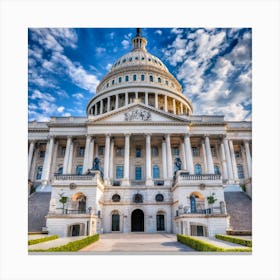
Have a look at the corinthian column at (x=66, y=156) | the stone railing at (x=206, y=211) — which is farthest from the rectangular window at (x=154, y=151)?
the stone railing at (x=206, y=211)

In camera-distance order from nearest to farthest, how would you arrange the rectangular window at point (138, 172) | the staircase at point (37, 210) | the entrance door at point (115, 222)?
the staircase at point (37, 210)
the entrance door at point (115, 222)
the rectangular window at point (138, 172)

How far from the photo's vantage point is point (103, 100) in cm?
4862

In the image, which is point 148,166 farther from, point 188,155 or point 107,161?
point 188,155

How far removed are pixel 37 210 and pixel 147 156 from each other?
1512 centimetres

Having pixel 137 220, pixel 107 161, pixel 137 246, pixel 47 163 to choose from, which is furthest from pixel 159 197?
pixel 47 163

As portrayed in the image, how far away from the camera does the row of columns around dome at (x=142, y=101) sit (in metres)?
46.1

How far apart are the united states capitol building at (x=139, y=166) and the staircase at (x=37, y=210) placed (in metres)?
0.74

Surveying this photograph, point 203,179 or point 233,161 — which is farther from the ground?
point 233,161

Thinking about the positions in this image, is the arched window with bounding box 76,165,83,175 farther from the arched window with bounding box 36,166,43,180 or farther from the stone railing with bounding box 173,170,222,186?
the stone railing with bounding box 173,170,222,186

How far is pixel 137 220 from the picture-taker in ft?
94.1

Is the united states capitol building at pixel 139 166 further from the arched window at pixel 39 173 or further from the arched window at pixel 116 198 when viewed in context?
the arched window at pixel 39 173
